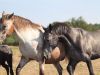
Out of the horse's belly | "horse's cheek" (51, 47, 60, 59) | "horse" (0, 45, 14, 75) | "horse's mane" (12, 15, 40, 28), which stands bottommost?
"horse" (0, 45, 14, 75)

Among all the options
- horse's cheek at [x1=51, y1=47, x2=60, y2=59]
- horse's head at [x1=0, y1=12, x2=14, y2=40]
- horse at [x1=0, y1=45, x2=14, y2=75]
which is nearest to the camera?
horse's head at [x1=0, y1=12, x2=14, y2=40]

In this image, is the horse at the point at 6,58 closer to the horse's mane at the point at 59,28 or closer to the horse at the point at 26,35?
the horse at the point at 26,35

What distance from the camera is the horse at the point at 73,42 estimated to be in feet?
36.4

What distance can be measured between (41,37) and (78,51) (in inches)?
49.7

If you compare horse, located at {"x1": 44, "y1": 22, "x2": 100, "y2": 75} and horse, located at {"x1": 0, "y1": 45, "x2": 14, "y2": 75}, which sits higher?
horse, located at {"x1": 44, "y1": 22, "x2": 100, "y2": 75}

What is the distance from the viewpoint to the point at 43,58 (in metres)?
11.1

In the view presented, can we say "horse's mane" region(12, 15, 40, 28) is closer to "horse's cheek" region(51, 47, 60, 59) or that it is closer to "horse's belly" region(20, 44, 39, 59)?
"horse's belly" region(20, 44, 39, 59)

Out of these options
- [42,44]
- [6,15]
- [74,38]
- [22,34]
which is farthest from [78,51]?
[6,15]

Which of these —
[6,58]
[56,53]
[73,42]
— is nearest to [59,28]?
[73,42]

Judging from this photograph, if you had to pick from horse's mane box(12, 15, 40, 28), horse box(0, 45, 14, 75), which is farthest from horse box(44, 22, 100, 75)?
horse box(0, 45, 14, 75)

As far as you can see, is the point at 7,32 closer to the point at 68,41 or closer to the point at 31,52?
the point at 31,52

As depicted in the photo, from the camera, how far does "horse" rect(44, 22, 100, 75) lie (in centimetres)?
1109

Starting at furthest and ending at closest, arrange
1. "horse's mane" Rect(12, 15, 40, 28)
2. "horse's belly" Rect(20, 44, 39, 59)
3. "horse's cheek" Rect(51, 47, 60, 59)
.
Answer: "horse's cheek" Rect(51, 47, 60, 59)
"horse's mane" Rect(12, 15, 40, 28)
"horse's belly" Rect(20, 44, 39, 59)

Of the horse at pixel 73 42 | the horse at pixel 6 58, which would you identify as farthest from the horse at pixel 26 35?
the horse at pixel 6 58
